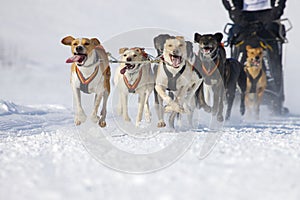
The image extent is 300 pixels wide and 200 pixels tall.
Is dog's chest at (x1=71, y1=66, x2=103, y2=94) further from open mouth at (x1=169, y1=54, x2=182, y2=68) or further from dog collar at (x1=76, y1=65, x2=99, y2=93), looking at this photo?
open mouth at (x1=169, y1=54, x2=182, y2=68)

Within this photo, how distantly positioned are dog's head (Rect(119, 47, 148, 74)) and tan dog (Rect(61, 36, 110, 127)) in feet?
0.86

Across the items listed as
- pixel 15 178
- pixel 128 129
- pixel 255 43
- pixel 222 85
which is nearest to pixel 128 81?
A: pixel 128 129

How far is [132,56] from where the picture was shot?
380cm

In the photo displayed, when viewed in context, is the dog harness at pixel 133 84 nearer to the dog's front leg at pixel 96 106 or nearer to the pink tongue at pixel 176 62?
the dog's front leg at pixel 96 106

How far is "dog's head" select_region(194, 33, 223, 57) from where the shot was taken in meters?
4.09

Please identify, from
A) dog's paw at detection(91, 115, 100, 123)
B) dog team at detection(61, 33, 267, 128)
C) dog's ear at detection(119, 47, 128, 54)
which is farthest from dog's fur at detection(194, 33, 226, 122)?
dog's paw at detection(91, 115, 100, 123)

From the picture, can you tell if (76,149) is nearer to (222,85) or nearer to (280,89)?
(222,85)

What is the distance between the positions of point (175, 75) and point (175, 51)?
0.22m

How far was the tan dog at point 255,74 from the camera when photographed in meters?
6.12

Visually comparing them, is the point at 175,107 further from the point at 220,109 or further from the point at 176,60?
the point at 220,109

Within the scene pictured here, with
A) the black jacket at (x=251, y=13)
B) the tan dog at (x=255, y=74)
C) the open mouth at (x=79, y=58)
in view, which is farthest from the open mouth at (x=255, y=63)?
the open mouth at (x=79, y=58)

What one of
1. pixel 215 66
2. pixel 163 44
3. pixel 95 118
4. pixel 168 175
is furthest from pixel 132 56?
pixel 168 175

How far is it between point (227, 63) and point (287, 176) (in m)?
2.99

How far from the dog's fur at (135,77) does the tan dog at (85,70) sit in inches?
10.1
